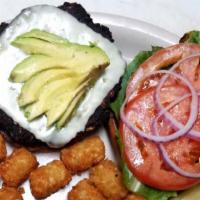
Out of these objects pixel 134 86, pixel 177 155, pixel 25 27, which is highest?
pixel 25 27

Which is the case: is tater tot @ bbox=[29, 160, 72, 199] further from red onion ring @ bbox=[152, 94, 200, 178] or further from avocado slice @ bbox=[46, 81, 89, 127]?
red onion ring @ bbox=[152, 94, 200, 178]

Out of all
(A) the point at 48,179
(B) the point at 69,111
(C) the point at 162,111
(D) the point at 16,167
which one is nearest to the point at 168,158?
(C) the point at 162,111

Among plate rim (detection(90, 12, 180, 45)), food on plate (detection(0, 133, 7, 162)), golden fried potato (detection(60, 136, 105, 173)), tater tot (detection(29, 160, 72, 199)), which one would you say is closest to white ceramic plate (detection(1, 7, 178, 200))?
plate rim (detection(90, 12, 180, 45))

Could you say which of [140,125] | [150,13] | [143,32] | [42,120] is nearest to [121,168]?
[140,125]

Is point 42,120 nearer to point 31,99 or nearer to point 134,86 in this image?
point 31,99

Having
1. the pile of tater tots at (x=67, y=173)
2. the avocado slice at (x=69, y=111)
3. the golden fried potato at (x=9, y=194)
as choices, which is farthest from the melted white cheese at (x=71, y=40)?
the golden fried potato at (x=9, y=194)

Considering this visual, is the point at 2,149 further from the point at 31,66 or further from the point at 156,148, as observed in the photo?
the point at 156,148

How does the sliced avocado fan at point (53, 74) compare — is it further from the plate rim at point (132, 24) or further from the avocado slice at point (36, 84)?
the plate rim at point (132, 24)
